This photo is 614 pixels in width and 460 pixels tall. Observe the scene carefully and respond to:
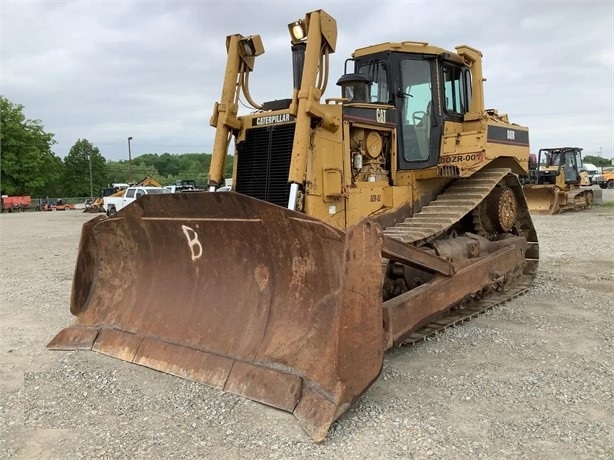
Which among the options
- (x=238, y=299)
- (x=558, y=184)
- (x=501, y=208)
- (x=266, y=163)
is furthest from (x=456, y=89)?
(x=558, y=184)

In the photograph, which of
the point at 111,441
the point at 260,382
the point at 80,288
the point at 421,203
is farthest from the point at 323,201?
→ the point at 111,441

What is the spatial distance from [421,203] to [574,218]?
15.0m

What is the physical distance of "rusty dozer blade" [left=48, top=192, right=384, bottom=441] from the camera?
3408mm

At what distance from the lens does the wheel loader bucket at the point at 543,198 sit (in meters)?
20.6

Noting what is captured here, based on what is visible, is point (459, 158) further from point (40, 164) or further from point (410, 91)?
point (40, 164)

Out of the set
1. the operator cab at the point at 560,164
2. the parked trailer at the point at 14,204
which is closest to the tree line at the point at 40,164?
the parked trailer at the point at 14,204

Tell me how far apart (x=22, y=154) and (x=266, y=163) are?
5428 centimetres

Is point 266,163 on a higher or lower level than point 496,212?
higher

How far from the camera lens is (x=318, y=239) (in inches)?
142

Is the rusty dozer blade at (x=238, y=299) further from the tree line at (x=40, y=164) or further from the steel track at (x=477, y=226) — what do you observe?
the tree line at (x=40, y=164)

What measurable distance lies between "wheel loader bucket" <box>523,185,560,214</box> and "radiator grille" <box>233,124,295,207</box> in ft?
58.8

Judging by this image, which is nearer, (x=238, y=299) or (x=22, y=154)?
(x=238, y=299)

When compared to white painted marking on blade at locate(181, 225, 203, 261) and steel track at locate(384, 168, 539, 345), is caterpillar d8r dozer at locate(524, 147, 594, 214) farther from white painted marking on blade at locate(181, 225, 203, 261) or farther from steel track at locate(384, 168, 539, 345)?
white painted marking on blade at locate(181, 225, 203, 261)

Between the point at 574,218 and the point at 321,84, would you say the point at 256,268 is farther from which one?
the point at 574,218
